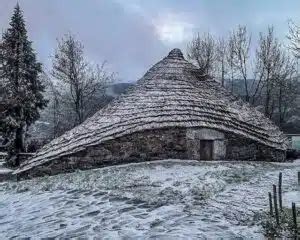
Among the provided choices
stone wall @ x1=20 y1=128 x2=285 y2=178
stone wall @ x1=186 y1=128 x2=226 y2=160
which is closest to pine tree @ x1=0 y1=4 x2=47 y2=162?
stone wall @ x1=20 y1=128 x2=285 y2=178

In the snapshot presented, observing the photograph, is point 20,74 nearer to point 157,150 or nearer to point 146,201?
point 157,150

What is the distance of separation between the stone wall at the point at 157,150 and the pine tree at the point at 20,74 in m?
10.4

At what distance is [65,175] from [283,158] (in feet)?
31.4

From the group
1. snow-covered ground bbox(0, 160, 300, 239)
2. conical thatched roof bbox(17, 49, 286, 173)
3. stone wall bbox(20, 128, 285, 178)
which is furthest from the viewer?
conical thatched roof bbox(17, 49, 286, 173)

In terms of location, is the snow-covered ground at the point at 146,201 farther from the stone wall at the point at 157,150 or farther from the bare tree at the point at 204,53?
the bare tree at the point at 204,53

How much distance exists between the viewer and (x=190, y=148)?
53.4ft

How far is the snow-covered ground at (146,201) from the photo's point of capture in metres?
8.13

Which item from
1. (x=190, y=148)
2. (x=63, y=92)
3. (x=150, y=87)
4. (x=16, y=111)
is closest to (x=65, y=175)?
(x=190, y=148)

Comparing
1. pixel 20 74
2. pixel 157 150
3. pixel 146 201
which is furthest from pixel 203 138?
pixel 20 74

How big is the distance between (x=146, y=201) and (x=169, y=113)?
674 centimetres

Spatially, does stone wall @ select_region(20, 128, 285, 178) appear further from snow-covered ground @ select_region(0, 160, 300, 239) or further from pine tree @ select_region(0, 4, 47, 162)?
pine tree @ select_region(0, 4, 47, 162)

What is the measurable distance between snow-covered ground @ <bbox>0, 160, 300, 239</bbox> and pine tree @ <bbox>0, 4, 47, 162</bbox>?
35.5ft

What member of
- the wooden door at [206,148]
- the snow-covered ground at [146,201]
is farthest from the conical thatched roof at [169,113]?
the snow-covered ground at [146,201]

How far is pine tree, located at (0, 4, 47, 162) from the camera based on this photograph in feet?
81.6
